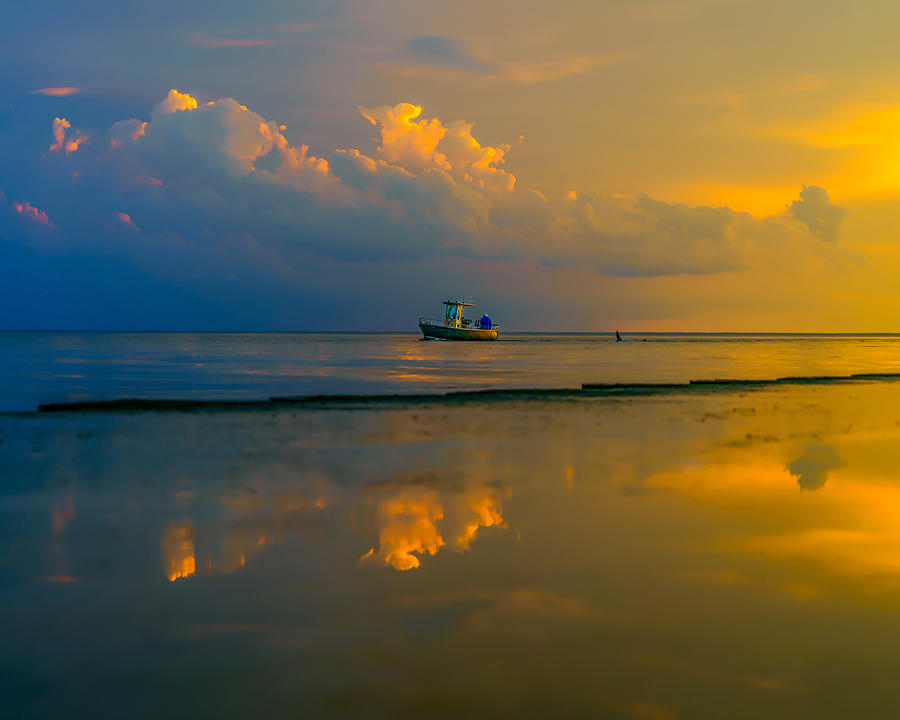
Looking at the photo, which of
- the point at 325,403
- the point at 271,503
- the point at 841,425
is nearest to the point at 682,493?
the point at 271,503

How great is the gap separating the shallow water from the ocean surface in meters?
0.03

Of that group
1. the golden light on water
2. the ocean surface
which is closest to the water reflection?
the ocean surface

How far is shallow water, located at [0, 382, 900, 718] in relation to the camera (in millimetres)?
5754

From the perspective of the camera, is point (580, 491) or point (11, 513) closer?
point (11, 513)

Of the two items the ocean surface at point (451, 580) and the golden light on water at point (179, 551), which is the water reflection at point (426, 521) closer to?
the ocean surface at point (451, 580)

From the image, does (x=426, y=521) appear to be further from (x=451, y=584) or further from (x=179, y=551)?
(x=179, y=551)

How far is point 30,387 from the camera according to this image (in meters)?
40.0

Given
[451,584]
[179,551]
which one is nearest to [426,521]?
[451,584]

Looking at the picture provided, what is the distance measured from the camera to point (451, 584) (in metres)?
8.06

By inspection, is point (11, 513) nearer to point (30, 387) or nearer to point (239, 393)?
point (239, 393)

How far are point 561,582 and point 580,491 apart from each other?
16.4 feet

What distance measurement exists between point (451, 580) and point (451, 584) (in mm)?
141

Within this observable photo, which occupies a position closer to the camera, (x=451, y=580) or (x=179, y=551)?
(x=451, y=580)

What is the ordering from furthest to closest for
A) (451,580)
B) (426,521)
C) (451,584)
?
(426,521) → (451,580) → (451,584)
